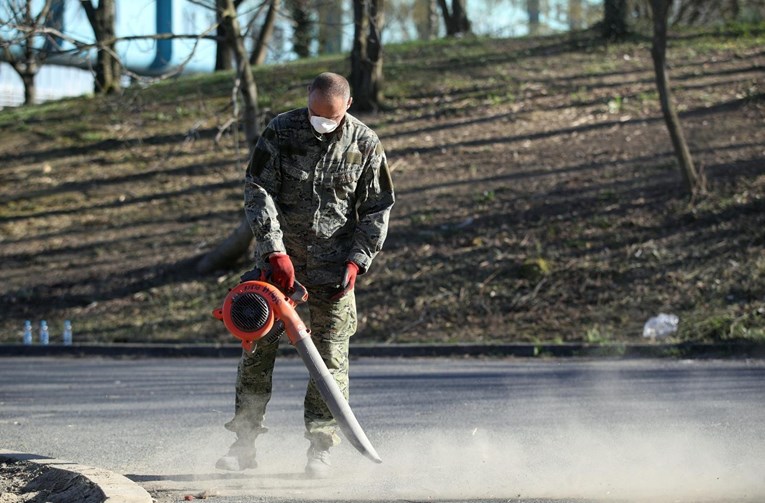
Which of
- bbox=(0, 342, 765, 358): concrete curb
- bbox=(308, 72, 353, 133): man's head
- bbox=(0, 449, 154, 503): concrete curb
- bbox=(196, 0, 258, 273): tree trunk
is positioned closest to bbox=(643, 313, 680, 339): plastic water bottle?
bbox=(0, 342, 765, 358): concrete curb

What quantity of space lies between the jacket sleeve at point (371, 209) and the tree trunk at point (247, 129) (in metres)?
9.08

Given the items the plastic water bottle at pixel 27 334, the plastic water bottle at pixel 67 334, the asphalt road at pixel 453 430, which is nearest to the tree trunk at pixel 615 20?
the asphalt road at pixel 453 430

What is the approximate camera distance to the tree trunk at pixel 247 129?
46.1ft

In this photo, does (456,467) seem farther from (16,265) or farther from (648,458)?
(16,265)

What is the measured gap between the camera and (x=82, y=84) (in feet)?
125

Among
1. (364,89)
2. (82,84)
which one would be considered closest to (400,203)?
(364,89)

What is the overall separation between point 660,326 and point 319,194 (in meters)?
7.09

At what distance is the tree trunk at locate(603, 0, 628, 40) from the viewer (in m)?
22.2

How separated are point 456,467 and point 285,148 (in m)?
1.84

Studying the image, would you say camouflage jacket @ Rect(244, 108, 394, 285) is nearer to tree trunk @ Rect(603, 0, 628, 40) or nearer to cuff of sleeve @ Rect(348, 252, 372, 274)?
cuff of sleeve @ Rect(348, 252, 372, 274)

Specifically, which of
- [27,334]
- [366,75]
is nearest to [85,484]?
[27,334]

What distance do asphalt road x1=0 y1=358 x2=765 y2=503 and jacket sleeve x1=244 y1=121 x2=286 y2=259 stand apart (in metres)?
1.19

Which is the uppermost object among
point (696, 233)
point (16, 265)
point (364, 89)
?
point (364, 89)

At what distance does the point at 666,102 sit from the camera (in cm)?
1380
